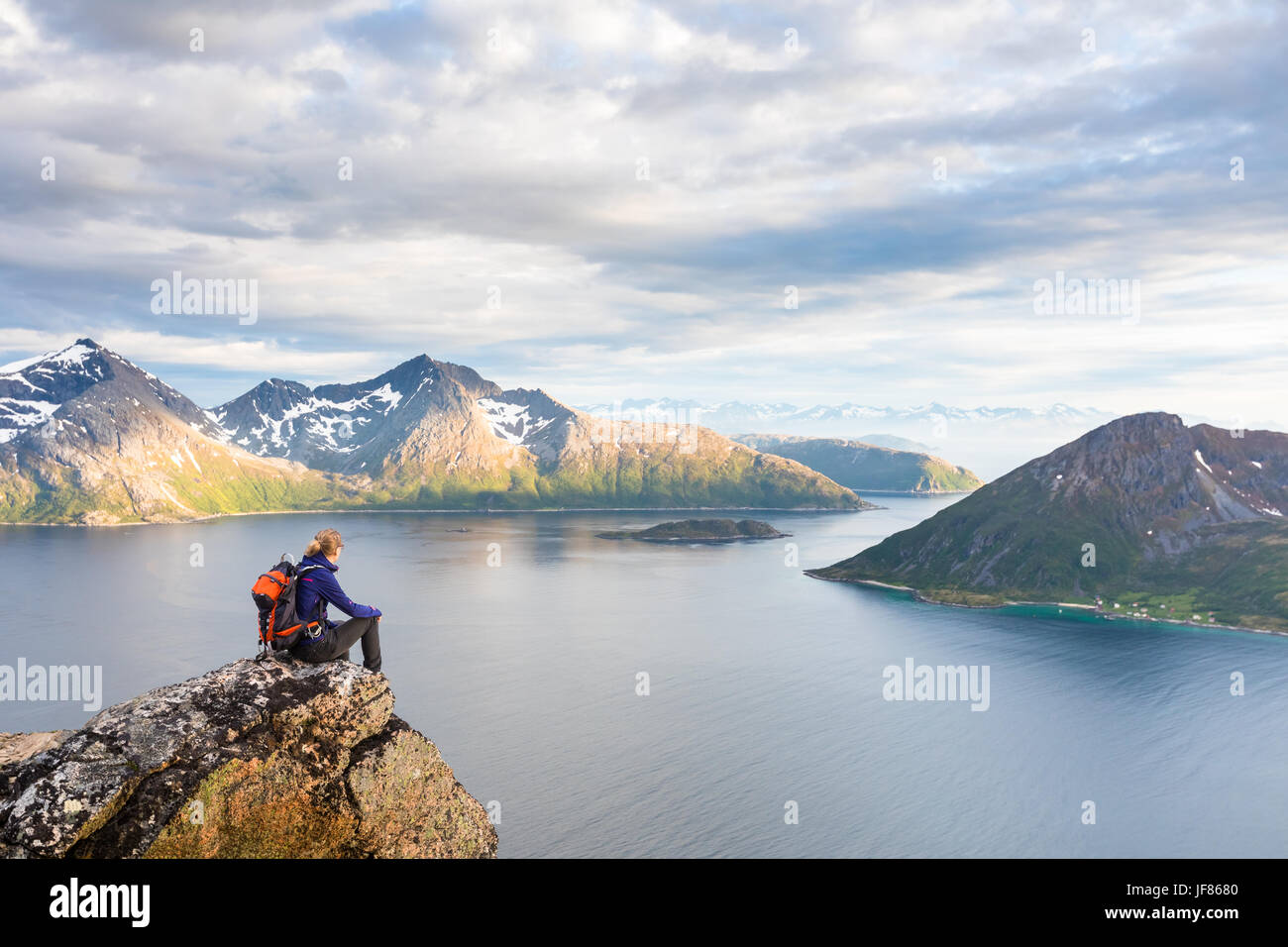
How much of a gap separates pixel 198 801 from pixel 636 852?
67875 millimetres

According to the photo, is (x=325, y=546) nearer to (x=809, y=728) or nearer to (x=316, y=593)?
(x=316, y=593)

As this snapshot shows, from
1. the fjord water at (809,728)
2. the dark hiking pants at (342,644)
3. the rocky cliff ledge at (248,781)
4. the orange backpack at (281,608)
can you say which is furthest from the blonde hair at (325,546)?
the fjord water at (809,728)

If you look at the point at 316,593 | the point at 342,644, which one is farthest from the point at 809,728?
the point at 316,593

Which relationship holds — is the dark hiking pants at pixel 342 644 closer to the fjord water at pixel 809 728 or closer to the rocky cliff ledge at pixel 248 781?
the rocky cliff ledge at pixel 248 781

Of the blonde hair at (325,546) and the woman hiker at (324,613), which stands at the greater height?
the blonde hair at (325,546)

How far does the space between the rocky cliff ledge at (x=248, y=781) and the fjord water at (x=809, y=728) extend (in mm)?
61875

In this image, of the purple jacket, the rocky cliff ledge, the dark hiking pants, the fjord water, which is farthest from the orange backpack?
the fjord water

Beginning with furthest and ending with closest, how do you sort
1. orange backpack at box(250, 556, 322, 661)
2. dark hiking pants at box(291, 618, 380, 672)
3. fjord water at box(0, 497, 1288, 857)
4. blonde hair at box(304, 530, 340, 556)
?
fjord water at box(0, 497, 1288, 857), blonde hair at box(304, 530, 340, 556), dark hiking pants at box(291, 618, 380, 672), orange backpack at box(250, 556, 322, 661)

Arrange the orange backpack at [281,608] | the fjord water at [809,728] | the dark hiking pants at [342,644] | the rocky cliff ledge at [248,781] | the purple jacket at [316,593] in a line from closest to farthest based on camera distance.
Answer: the rocky cliff ledge at [248,781], the orange backpack at [281,608], the purple jacket at [316,593], the dark hiking pants at [342,644], the fjord water at [809,728]

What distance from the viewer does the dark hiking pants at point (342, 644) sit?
17469 millimetres

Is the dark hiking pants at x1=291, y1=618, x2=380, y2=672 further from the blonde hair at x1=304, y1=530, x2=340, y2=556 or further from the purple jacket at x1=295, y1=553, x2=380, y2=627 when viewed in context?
the blonde hair at x1=304, y1=530, x2=340, y2=556

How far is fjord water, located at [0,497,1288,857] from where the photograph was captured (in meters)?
84.7
